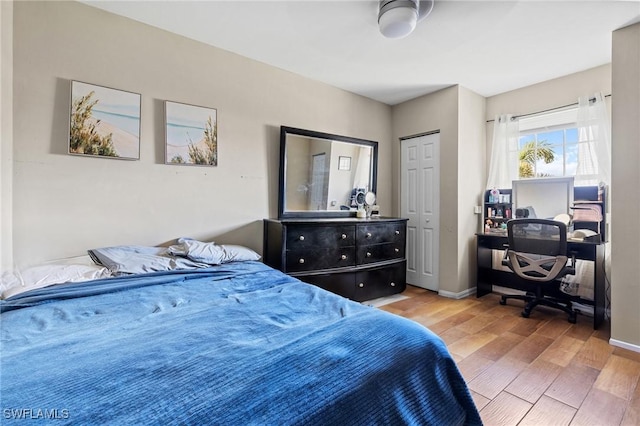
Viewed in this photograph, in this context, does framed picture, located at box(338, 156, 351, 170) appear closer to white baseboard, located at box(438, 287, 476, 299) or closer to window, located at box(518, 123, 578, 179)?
Answer: white baseboard, located at box(438, 287, 476, 299)

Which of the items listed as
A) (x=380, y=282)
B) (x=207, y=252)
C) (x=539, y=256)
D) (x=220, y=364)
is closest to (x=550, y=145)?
(x=539, y=256)

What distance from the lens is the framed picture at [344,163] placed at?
3492 millimetres

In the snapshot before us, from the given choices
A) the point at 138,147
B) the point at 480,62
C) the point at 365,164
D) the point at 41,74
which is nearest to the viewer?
the point at 41,74

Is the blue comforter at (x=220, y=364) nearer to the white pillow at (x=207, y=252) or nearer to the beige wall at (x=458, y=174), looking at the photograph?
the white pillow at (x=207, y=252)

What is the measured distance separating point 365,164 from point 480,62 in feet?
5.27

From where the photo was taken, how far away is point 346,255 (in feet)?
9.84

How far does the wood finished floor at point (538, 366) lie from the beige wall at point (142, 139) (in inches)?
82.4

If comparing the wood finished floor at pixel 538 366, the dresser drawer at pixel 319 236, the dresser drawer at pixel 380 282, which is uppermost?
the dresser drawer at pixel 319 236

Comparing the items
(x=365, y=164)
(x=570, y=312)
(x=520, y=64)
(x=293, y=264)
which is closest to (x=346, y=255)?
(x=293, y=264)

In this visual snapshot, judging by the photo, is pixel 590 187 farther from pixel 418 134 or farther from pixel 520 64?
pixel 418 134

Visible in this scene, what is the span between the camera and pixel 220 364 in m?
0.82

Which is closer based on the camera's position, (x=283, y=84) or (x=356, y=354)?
(x=356, y=354)

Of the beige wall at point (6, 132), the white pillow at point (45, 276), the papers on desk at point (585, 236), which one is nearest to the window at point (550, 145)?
the papers on desk at point (585, 236)

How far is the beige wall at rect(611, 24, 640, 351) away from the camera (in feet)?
7.30
